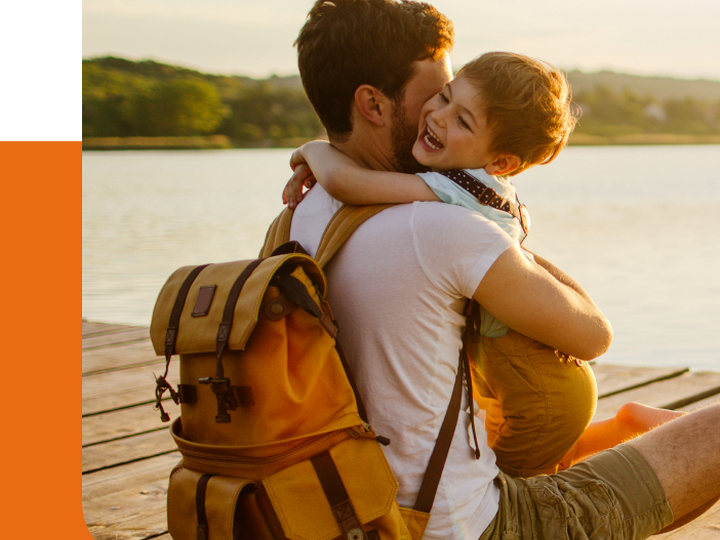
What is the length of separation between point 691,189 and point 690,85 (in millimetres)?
37994

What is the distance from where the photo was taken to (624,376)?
3697 mm

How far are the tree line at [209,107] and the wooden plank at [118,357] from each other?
32.8m

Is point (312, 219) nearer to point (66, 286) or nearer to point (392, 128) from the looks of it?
point (392, 128)

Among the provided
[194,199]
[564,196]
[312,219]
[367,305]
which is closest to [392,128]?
[312,219]

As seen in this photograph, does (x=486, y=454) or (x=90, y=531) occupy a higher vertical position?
(x=486, y=454)

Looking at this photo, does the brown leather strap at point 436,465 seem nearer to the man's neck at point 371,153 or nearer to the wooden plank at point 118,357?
the man's neck at point 371,153

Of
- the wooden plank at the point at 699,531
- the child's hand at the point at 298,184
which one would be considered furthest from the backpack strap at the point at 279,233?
the wooden plank at the point at 699,531

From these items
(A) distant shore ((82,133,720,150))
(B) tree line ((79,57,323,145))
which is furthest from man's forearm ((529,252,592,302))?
(B) tree line ((79,57,323,145))

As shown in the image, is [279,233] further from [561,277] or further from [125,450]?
[125,450]

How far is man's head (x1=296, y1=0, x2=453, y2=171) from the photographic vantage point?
1750 millimetres

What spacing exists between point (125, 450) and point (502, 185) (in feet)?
5.91

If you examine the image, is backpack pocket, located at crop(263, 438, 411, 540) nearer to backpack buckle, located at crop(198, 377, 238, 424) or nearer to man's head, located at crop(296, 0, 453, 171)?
backpack buckle, located at crop(198, 377, 238, 424)

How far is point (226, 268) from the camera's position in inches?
59.1

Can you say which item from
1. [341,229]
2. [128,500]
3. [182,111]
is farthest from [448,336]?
[182,111]
